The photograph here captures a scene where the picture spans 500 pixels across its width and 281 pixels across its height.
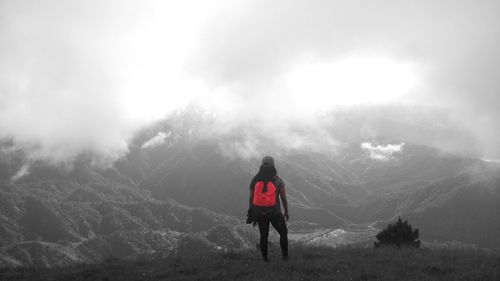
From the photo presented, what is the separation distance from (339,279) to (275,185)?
4.02 m

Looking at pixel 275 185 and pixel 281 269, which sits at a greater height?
pixel 275 185

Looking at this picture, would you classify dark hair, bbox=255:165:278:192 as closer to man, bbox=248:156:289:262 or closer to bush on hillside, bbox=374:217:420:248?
man, bbox=248:156:289:262

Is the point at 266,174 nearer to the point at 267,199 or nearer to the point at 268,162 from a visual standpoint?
the point at 268,162

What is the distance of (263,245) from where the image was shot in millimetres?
17109

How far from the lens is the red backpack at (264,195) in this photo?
16.0 meters

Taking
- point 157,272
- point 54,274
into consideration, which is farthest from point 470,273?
point 54,274

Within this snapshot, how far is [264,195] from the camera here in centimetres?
1602

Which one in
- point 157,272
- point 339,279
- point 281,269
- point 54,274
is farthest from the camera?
point 54,274

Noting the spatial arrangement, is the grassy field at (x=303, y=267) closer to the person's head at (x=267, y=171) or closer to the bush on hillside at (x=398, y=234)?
the person's head at (x=267, y=171)

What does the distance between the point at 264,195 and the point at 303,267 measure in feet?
9.23

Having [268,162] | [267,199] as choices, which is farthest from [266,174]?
[267,199]

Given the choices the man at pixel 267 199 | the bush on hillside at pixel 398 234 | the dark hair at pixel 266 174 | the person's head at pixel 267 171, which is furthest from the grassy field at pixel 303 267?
the bush on hillside at pixel 398 234

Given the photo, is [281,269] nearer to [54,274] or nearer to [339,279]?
[339,279]

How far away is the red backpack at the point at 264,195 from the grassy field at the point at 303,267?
7.45ft
